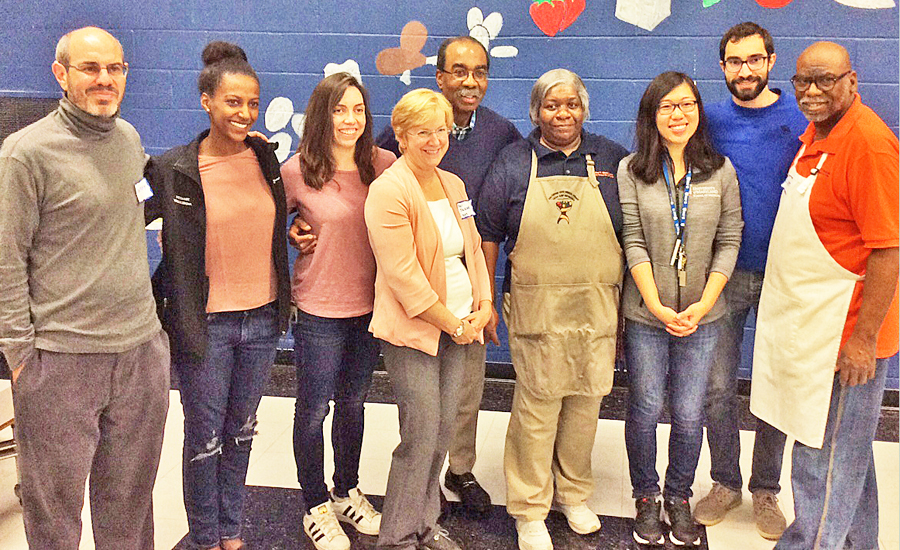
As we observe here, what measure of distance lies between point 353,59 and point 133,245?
2.09 m

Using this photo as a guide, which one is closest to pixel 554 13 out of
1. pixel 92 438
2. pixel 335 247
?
pixel 335 247

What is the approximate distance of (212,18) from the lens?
3.76m

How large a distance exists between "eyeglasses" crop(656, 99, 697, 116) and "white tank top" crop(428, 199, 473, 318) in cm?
73

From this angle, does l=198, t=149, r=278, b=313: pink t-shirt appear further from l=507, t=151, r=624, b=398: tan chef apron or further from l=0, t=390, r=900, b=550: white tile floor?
l=0, t=390, r=900, b=550: white tile floor

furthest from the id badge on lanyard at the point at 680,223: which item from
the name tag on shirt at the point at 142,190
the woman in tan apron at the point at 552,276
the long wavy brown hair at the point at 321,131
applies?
the name tag on shirt at the point at 142,190

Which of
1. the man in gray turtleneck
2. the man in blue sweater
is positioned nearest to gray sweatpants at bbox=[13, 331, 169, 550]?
the man in gray turtleneck

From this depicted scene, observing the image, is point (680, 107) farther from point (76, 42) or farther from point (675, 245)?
point (76, 42)

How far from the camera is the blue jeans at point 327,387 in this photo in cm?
233

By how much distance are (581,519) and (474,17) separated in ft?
7.61

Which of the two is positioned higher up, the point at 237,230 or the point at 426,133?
the point at 426,133

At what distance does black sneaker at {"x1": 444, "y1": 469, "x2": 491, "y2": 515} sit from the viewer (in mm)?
2760

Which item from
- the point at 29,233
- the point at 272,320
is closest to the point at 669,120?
the point at 272,320

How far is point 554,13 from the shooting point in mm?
3518

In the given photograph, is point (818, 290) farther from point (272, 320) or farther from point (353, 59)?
point (353, 59)
